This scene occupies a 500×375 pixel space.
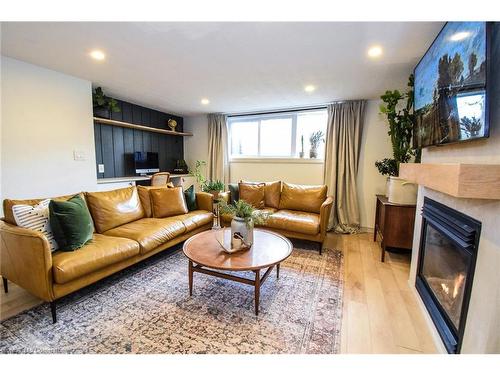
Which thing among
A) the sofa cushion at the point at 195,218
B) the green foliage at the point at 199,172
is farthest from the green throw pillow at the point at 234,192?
the green foliage at the point at 199,172

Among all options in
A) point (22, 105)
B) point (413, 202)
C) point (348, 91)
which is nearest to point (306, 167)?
point (348, 91)

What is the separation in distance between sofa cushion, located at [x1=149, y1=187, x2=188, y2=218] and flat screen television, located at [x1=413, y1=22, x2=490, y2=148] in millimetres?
2742

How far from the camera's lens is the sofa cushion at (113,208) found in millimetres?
2348

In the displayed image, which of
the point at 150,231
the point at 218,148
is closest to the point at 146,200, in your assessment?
the point at 150,231

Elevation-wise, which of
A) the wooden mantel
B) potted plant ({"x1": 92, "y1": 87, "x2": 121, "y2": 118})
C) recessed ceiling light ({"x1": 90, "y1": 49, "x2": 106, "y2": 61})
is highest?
recessed ceiling light ({"x1": 90, "y1": 49, "x2": 106, "y2": 61})

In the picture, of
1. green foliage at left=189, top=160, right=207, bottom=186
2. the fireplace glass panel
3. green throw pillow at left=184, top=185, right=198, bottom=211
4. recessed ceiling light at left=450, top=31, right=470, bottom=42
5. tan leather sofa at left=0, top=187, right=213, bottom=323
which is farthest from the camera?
green foliage at left=189, top=160, right=207, bottom=186

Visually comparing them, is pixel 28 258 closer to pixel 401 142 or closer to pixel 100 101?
pixel 100 101

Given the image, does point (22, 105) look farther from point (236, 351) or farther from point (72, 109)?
point (236, 351)

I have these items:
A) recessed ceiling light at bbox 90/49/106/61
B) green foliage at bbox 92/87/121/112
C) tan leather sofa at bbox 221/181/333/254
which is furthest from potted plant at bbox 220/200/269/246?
green foliage at bbox 92/87/121/112

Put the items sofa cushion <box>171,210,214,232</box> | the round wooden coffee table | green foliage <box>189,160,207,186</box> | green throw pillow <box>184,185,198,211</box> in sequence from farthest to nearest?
green foliage <box>189,160,207,186</box>, green throw pillow <box>184,185,198,211</box>, sofa cushion <box>171,210,214,232</box>, the round wooden coffee table

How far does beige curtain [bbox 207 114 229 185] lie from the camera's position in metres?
4.82

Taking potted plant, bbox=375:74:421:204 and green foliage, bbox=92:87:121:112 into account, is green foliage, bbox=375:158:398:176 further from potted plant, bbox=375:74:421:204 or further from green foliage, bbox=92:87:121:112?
green foliage, bbox=92:87:121:112

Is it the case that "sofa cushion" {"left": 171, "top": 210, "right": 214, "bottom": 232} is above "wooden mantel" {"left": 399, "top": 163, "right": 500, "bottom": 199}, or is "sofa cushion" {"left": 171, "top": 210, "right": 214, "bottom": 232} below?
below

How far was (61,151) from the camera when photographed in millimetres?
2795
